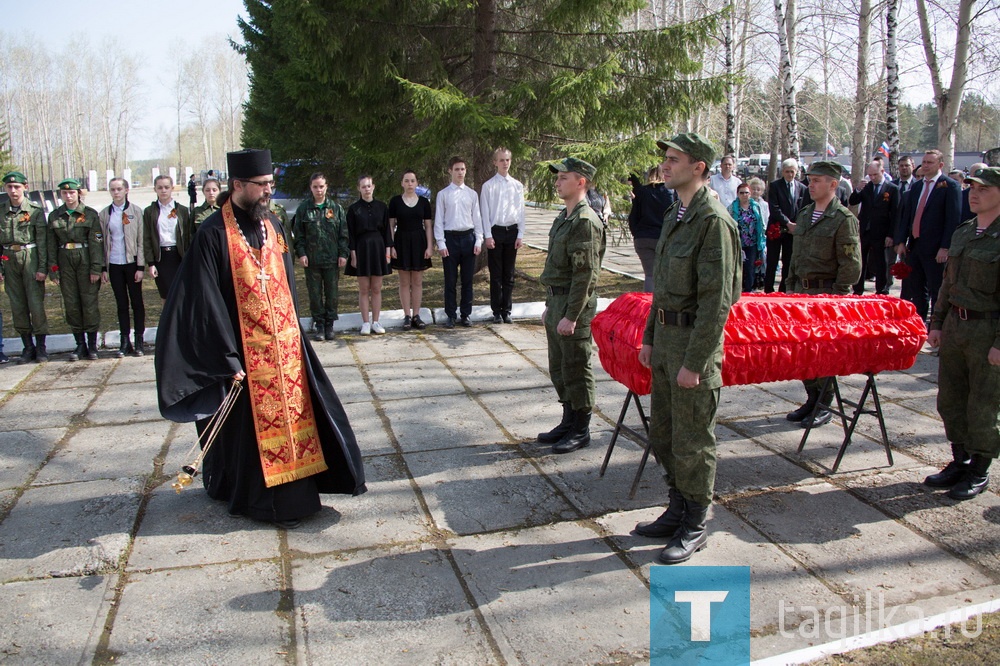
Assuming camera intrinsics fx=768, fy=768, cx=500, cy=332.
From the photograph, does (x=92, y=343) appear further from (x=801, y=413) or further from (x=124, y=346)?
(x=801, y=413)

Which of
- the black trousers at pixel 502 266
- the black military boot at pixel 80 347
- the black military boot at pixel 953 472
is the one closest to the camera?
the black military boot at pixel 953 472

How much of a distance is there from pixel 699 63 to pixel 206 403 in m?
8.35

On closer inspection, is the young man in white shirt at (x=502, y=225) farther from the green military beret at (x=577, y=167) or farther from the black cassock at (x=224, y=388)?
the black cassock at (x=224, y=388)

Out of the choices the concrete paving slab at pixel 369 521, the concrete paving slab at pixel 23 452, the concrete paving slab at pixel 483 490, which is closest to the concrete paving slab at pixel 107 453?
the concrete paving slab at pixel 23 452

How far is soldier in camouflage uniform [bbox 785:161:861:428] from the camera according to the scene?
5.33 meters

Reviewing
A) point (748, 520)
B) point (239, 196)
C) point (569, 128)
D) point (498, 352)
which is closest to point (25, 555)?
point (239, 196)

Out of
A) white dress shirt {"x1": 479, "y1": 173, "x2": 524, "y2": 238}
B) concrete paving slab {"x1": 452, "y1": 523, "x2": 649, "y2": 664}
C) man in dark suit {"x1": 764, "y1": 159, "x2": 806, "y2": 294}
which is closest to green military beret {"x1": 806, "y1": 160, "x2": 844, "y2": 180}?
concrete paving slab {"x1": 452, "y1": 523, "x2": 649, "y2": 664}

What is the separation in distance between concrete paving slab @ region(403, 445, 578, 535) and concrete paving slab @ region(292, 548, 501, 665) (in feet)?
1.45

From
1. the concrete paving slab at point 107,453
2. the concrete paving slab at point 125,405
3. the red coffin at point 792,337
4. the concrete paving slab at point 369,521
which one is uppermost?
the red coffin at point 792,337

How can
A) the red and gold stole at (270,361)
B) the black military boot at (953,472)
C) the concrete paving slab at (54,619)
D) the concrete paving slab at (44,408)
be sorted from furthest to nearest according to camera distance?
the concrete paving slab at (44,408), the black military boot at (953,472), the red and gold stole at (270,361), the concrete paving slab at (54,619)

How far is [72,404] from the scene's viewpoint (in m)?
6.34

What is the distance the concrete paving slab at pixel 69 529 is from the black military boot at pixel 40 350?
12.5 ft

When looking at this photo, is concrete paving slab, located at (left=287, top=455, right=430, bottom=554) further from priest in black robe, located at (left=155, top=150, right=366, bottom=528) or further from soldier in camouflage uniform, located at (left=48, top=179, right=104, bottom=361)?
soldier in camouflage uniform, located at (left=48, top=179, right=104, bottom=361)

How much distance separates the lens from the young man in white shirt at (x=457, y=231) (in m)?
8.92
